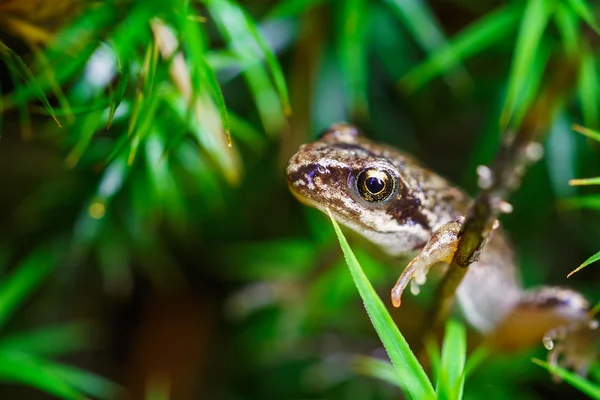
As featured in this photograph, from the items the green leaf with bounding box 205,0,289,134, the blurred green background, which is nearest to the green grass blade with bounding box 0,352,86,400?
the blurred green background

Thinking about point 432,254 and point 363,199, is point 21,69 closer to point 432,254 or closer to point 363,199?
point 363,199

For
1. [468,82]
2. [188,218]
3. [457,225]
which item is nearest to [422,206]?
[457,225]

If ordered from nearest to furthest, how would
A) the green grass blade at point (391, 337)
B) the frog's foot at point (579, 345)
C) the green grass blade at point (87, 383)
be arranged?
the green grass blade at point (391, 337) → the frog's foot at point (579, 345) → the green grass blade at point (87, 383)

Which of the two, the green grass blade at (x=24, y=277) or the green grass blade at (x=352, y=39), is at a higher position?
the green grass blade at (x=352, y=39)

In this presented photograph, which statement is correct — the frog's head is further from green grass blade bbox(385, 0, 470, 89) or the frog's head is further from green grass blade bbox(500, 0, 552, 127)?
green grass blade bbox(385, 0, 470, 89)

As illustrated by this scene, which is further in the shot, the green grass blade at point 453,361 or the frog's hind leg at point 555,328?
the frog's hind leg at point 555,328

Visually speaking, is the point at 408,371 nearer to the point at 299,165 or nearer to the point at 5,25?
the point at 299,165

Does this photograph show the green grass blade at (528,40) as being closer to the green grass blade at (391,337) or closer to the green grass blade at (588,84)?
the green grass blade at (588,84)

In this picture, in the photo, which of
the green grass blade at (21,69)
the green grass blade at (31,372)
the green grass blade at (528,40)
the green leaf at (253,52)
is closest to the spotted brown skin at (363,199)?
the green leaf at (253,52)
